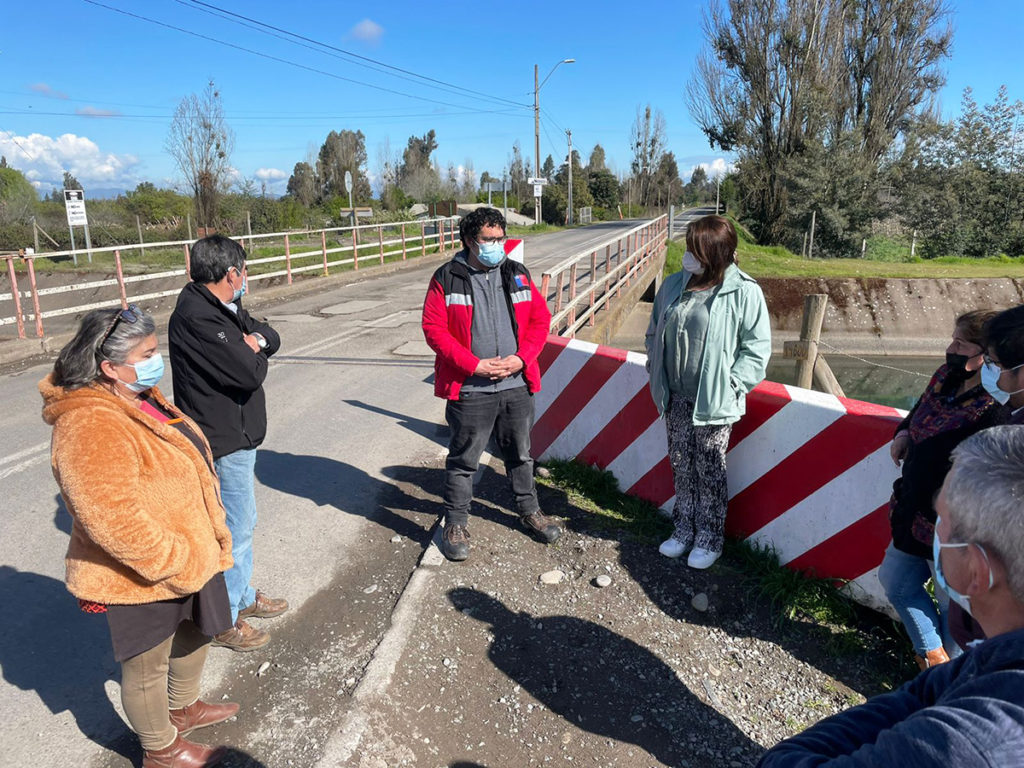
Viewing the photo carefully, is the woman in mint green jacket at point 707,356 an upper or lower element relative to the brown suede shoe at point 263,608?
upper

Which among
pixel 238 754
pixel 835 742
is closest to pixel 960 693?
pixel 835 742

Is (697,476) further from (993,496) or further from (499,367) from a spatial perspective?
(993,496)

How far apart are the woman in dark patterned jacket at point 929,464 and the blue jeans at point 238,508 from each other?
8.75 ft

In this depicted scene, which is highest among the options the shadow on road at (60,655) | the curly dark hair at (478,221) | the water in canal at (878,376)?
the curly dark hair at (478,221)

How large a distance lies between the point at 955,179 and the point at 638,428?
28.5m

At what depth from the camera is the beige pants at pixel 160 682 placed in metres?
2.23

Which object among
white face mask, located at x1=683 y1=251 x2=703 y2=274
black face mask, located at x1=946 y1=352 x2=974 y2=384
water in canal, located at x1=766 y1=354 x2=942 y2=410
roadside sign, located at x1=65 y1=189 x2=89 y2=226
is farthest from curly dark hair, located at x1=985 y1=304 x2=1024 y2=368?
roadside sign, located at x1=65 y1=189 x2=89 y2=226

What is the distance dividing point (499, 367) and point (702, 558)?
1483mm

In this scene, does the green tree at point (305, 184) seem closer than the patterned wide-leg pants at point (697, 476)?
No

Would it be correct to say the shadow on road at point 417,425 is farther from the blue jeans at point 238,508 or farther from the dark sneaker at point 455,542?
the blue jeans at point 238,508

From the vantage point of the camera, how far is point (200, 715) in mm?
2584

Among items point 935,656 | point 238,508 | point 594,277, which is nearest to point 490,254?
point 238,508

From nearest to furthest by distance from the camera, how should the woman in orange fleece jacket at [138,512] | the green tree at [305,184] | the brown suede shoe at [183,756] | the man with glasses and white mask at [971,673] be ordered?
the man with glasses and white mask at [971,673] < the woman in orange fleece jacket at [138,512] < the brown suede shoe at [183,756] < the green tree at [305,184]

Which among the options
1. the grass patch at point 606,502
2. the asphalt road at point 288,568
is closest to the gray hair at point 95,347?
the asphalt road at point 288,568
